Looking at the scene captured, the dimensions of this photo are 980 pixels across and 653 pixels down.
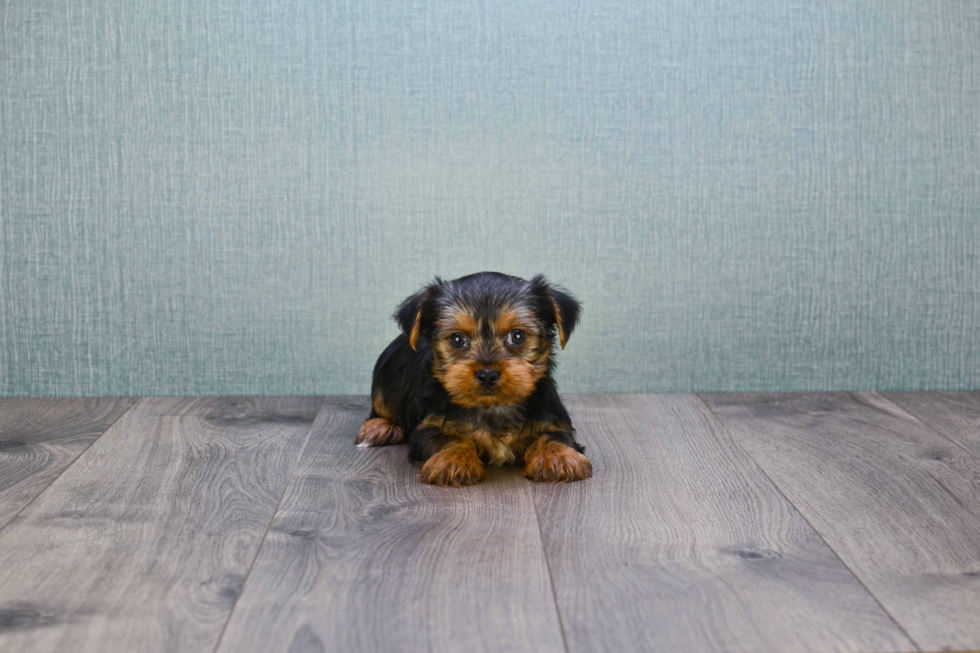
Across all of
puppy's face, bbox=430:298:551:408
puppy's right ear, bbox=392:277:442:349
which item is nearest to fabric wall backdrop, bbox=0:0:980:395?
puppy's right ear, bbox=392:277:442:349

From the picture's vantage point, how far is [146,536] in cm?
199

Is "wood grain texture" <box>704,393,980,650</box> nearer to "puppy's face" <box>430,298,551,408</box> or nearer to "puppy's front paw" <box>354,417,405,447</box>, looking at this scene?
"puppy's face" <box>430,298,551,408</box>

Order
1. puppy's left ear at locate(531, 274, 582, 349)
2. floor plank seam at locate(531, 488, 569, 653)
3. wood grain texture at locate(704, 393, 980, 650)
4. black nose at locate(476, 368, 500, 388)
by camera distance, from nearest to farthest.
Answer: floor plank seam at locate(531, 488, 569, 653)
wood grain texture at locate(704, 393, 980, 650)
black nose at locate(476, 368, 500, 388)
puppy's left ear at locate(531, 274, 582, 349)

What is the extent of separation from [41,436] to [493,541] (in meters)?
1.62

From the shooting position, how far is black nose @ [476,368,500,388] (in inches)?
91.0

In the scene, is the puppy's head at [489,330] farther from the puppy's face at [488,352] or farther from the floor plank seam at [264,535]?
the floor plank seam at [264,535]

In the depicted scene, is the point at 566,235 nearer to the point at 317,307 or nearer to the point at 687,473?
the point at 317,307

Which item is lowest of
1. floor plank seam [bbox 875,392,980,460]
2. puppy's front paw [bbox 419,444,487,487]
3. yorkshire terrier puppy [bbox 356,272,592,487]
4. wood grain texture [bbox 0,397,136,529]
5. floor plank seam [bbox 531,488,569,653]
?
wood grain texture [bbox 0,397,136,529]

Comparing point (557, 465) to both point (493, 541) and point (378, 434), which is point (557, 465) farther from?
point (378, 434)

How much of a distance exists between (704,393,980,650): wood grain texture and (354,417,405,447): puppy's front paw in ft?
3.26

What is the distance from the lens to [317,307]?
341 cm

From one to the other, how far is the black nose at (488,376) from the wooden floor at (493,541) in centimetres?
26

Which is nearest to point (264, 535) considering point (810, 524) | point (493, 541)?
point (493, 541)

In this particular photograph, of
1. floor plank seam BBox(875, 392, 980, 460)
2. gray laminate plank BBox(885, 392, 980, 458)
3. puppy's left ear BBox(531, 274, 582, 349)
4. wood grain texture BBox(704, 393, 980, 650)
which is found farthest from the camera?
gray laminate plank BBox(885, 392, 980, 458)
